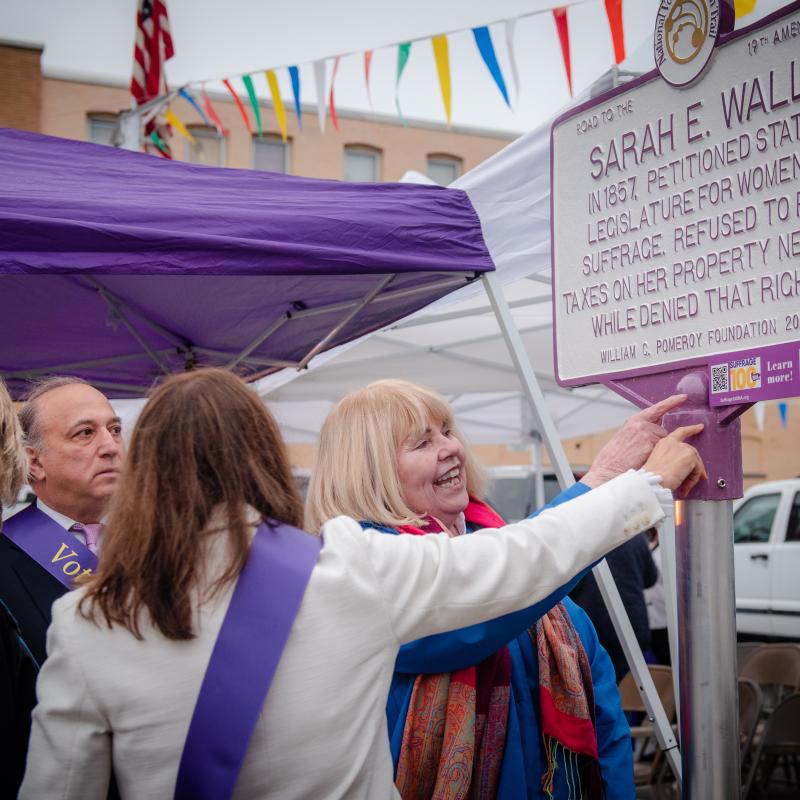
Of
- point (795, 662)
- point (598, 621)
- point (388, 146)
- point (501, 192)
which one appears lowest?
point (795, 662)

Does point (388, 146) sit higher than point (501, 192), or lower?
higher

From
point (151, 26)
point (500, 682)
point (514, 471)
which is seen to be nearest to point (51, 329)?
point (500, 682)

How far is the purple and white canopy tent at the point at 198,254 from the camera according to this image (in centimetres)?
252

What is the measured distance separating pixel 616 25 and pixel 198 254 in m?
2.17

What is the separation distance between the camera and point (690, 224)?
165cm

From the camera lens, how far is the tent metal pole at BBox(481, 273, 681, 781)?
2633 millimetres

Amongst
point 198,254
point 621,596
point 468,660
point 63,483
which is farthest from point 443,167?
point 468,660

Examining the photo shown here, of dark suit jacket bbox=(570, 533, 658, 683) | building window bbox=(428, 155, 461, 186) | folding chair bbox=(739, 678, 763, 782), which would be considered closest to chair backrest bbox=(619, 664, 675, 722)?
dark suit jacket bbox=(570, 533, 658, 683)

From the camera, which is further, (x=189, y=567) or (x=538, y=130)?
(x=538, y=130)

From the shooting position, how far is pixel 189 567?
4.12 feet

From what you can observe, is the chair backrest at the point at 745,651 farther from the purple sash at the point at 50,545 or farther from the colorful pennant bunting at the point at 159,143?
the colorful pennant bunting at the point at 159,143

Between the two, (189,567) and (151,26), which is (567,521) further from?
(151,26)

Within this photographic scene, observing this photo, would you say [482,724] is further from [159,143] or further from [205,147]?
[205,147]

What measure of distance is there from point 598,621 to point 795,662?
47.0 inches
